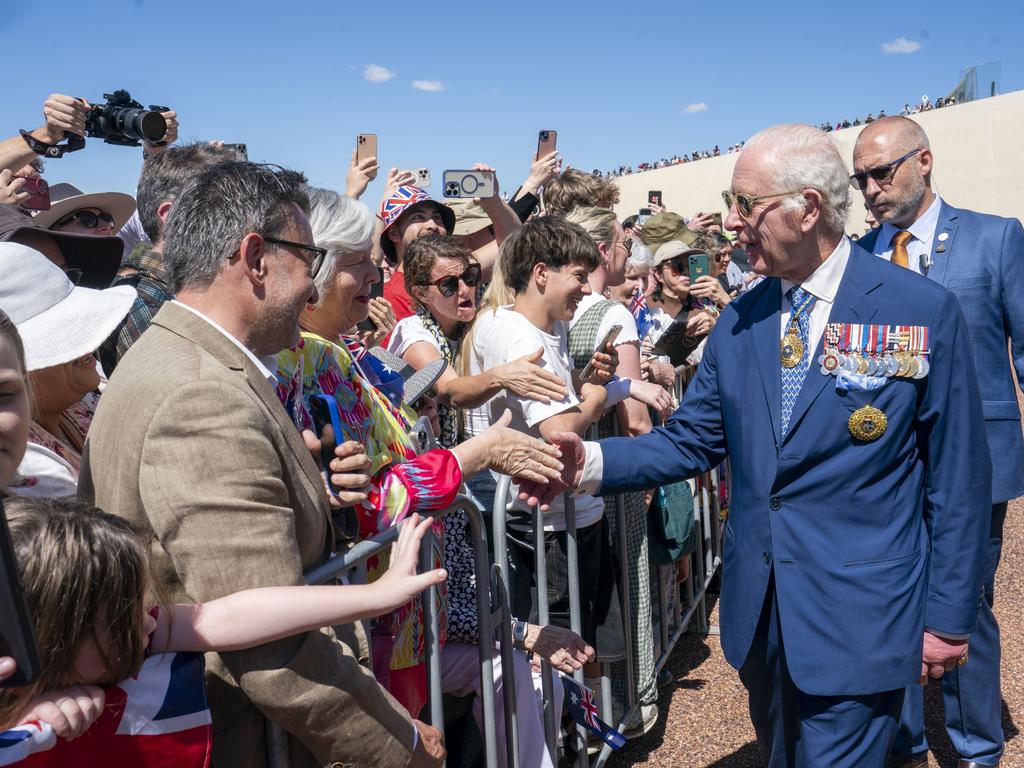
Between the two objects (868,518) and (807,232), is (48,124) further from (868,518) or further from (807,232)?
(868,518)

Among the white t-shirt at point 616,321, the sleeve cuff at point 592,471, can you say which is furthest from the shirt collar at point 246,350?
the white t-shirt at point 616,321

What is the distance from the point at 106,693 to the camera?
4.92 ft

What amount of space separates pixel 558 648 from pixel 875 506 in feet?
3.34

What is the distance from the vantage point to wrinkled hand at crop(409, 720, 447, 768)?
6.50ft

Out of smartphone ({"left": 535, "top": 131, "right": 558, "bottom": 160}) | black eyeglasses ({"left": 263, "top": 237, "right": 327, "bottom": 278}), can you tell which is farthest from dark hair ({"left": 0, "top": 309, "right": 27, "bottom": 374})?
smartphone ({"left": 535, "top": 131, "right": 558, "bottom": 160})

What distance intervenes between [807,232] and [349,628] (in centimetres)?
168

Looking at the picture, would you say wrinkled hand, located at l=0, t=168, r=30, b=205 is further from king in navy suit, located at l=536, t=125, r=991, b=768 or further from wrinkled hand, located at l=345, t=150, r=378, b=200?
king in navy suit, located at l=536, t=125, r=991, b=768

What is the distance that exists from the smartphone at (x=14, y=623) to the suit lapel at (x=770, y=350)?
7.04ft

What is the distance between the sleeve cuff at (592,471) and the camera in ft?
10.1

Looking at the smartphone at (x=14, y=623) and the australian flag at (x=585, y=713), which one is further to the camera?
the australian flag at (x=585, y=713)

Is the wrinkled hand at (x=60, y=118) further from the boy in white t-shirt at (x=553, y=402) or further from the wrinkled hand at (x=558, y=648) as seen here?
the wrinkled hand at (x=558, y=648)

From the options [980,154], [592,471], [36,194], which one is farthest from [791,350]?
[980,154]

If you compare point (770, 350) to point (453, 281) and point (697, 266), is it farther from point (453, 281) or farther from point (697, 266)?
point (697, 266)

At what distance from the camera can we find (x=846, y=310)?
8.86ft
